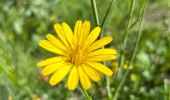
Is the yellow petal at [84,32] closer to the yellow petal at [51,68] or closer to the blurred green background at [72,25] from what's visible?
the yellow petal at [51,68]

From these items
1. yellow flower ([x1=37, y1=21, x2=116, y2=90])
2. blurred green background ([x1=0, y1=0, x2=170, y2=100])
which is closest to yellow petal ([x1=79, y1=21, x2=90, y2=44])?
yellow flower ([x1=37, y1=21, x2=116, y2=90])

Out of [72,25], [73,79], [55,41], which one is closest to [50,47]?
[55,41]

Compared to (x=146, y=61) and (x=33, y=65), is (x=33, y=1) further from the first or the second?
(x=146, y=61)

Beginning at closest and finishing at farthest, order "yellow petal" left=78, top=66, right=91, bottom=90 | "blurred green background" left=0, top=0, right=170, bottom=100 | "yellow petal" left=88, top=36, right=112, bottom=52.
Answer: "yellow petal" left=78, top=66, right=91, bottom=90, "yellow petal" left=88, top=36, right=112, bottom=52, "blurred green background" left=0, top=0, right=170, bottom=100

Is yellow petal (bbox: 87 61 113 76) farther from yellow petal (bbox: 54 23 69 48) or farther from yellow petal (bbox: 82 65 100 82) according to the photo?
yellow petal (bbox: 54 23 69 48)

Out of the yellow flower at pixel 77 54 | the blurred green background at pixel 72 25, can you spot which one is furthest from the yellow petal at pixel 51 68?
the blurred green background at pixel 72 25

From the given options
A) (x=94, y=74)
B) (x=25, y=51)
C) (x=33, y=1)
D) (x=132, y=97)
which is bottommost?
(x=132, y=97)

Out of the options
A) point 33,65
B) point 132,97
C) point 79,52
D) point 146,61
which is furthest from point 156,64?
point 79,52
